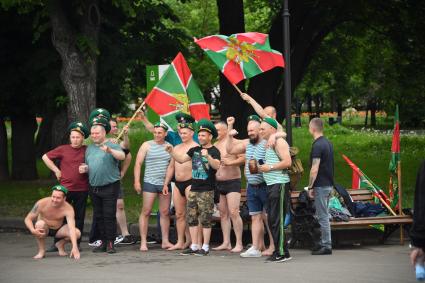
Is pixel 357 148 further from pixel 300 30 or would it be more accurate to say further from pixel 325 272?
pixel 325 272

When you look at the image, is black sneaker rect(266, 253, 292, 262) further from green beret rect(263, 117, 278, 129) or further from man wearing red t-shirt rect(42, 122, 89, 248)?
man wearing red t-shirt rect(42, 122, 89, 248)

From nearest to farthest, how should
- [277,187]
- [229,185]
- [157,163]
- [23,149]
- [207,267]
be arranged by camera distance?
[207,267] < [277,187] < [229,185] < [157,163] < [23,149]

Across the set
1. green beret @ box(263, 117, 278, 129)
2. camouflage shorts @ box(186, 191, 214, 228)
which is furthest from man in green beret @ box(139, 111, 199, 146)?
green beret @ box(263, 117, 278, 129)

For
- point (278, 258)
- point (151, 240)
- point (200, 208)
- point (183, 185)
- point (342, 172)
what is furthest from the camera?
point (342, 172)

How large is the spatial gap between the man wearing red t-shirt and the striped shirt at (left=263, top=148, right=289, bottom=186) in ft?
8.38

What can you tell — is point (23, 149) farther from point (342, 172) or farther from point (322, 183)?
point (322, 183)

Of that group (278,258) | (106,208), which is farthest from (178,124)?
(278,258)

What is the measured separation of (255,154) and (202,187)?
86cm

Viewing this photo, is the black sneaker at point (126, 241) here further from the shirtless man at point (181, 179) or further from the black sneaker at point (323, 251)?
the black sneaker at point (323, 251)

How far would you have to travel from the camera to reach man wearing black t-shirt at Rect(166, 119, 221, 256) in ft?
40.1

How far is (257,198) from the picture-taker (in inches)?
479

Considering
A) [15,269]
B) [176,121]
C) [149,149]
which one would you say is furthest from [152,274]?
[176,121]

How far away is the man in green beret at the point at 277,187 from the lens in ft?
37.2

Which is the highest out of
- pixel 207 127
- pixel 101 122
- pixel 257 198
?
pixel 101 122
